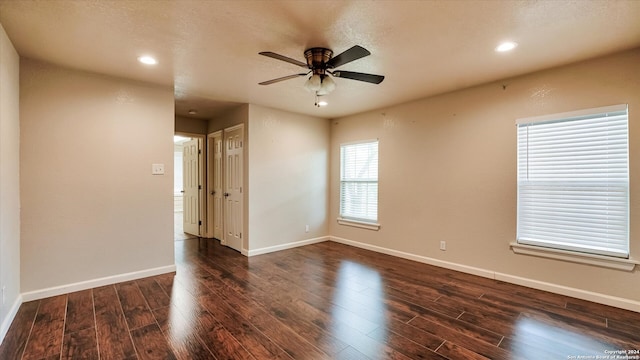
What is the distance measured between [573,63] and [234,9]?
10.9 ft

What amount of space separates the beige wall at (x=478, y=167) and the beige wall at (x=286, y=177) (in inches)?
33.9

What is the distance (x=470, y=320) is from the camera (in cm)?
257

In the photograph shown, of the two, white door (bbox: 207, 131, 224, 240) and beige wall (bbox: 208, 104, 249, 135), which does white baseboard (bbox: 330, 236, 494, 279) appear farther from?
beige wall (bbox: 208, 104, 249, 135)

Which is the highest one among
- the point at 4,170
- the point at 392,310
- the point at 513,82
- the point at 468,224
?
the point at 513,82

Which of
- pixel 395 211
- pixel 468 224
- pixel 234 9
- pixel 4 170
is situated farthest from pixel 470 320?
pixel 4 170

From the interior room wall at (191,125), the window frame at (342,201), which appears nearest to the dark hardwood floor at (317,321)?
the window frame at (342,201)

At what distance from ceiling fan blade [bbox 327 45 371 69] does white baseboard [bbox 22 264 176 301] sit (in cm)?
322

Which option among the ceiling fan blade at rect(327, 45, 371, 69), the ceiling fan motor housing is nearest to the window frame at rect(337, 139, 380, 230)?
the ceiling fan motor housing

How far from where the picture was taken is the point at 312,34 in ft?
7.91

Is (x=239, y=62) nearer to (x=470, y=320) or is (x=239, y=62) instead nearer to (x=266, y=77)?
(x=266, y=77)

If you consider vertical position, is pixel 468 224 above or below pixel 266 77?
below

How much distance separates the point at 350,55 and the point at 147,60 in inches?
82.1

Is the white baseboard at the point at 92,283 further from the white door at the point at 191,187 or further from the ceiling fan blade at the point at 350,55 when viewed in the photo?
the ceiling fan blade at the point at 350,55

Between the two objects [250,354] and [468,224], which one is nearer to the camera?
[250,354]
